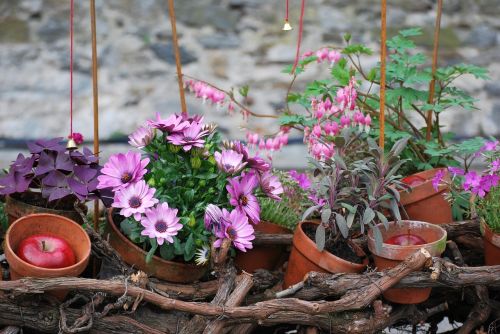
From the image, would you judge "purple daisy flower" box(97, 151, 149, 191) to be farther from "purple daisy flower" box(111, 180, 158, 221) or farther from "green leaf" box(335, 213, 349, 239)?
"green leaf" box(335, 213, 349, 239)

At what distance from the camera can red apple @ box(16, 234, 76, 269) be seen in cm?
149

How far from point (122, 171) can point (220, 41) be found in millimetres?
1960

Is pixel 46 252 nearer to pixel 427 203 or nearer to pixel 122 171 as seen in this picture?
pixel 122 171

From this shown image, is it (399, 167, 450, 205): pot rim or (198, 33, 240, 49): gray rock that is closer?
(399, 167, 450, 205): pot rim

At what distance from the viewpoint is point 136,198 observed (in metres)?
1.55

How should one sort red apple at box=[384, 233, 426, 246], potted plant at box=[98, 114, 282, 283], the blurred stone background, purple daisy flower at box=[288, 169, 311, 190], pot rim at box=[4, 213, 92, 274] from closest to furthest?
pot rim at box=[4, 213, 92, 274] < potted plant at box=[98, 114, 282, 283] < red apple at box=[384, 233, 426, 246] < purple daisy flower at box=[288, 169, 311, 190] < the blurred stone background

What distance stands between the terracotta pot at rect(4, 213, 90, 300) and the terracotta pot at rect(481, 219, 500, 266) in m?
0.89

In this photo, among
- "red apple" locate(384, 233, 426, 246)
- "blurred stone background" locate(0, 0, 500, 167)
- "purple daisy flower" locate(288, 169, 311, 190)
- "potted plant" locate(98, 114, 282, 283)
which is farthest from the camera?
"blurred stone background" locate(0, 0, 500, 167)

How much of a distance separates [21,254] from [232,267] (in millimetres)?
437

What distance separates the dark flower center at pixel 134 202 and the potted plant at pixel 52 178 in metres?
0.12

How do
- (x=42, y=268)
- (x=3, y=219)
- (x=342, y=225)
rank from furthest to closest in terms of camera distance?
(x=3, y=219) < (x=342, y=225) < (x=42, y=268)

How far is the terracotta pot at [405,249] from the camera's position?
62.6 inches

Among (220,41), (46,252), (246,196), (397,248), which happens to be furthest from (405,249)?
(220,41)

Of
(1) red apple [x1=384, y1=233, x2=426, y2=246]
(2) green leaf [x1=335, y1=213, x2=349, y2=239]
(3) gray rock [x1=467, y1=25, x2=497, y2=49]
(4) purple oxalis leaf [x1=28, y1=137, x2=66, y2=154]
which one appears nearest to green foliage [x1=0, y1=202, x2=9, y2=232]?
(4) purple oxalis leaf [x1=28, y1=137, x2=66, y2=154]
